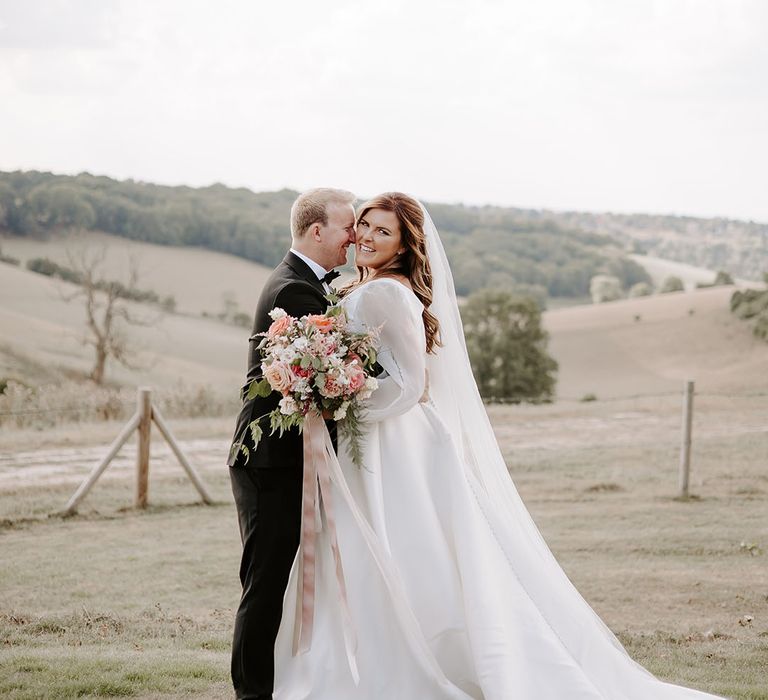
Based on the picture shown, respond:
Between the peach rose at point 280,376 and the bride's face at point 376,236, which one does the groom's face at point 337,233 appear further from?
the peach rose at point 280,376

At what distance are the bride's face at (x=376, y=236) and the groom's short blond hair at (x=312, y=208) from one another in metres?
0.16

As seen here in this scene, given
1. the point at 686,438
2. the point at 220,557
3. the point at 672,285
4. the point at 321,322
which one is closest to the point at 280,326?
the point at 321,322

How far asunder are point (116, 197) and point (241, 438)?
5619 centimetres

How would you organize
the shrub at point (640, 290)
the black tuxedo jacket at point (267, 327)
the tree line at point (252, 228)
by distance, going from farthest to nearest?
the shrub at point (640, 290) → the tree line at point (252, 228) → the black tuxedo jacket at point (267, 327)

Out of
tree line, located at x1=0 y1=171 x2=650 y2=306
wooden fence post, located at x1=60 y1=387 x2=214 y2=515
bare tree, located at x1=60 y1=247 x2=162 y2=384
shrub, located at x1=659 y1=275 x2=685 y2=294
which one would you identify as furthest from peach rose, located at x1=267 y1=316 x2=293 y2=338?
shrub, located at x1=659 y1=275 x2=685 y2=294

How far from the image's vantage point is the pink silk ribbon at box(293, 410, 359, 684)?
4555 mm

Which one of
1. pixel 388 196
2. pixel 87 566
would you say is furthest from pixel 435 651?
pixel 87 566

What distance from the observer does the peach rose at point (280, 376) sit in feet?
14.0

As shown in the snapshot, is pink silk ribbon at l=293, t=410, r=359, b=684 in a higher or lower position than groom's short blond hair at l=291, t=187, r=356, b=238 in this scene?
lower

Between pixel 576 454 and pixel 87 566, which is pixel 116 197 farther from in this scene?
pixel 87 566

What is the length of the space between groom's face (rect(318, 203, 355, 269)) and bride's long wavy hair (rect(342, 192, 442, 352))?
0.22 feet

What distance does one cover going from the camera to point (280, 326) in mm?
4320

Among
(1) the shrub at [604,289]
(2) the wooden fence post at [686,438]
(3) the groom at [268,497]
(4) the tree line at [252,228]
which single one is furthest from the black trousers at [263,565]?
(1) the shrub at [604,289]

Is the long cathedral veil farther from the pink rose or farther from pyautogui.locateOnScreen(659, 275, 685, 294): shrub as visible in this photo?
pyautogui.locateOnScreen(659, 275, 685, 294): shrub
